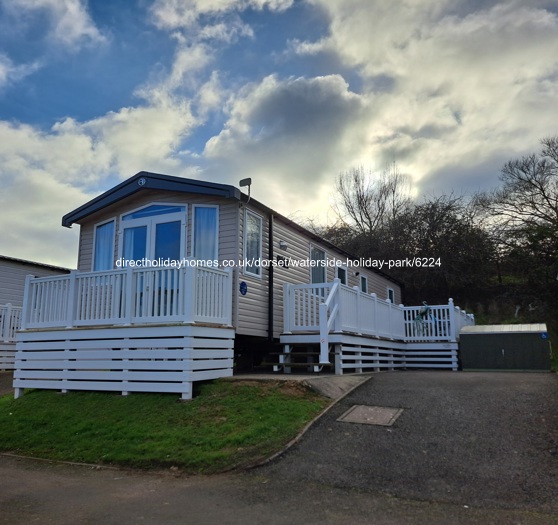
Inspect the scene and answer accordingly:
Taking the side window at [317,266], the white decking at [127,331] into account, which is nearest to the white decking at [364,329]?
the side window at [317,266]

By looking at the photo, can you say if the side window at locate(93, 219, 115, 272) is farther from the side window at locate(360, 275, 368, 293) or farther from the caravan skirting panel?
the side window at locate(360, 275, 368, 293)

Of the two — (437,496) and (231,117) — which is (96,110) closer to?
(231,117)

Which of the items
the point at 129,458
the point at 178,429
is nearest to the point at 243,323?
the point at 178,429

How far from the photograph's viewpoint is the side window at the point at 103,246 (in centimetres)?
1177

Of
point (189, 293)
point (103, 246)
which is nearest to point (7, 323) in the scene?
point (103, 246)

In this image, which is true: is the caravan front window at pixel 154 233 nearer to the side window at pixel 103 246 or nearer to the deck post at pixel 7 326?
the side window at pixel 103 246

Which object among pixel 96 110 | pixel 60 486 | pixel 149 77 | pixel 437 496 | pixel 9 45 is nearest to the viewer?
pixel 437 496

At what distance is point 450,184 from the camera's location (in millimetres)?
30016

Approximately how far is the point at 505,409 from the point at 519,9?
8556 millimetres

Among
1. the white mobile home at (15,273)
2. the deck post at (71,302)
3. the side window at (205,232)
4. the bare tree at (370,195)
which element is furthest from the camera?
the bare tree at (370,195)

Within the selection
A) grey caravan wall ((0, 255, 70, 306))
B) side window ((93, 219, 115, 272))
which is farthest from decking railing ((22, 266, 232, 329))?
grey caravan wall ((0, 255, 70, 306))

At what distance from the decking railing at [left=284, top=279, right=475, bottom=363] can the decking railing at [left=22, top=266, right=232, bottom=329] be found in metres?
2.45

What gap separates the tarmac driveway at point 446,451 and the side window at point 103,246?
7082mm

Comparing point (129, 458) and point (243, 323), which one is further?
point (243, 323)
